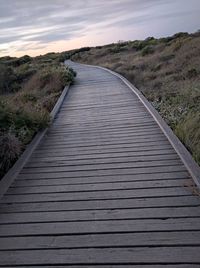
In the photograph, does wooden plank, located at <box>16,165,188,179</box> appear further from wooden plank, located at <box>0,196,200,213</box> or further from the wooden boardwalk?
wooden plank, located at <box>0,196,200,213</box>

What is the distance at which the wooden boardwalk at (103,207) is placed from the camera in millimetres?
3584

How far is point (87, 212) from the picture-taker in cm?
443

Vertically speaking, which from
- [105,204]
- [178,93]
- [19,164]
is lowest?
[178,93]

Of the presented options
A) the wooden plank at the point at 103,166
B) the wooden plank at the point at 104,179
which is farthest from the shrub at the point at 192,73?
the wooden plank at the point at 104,179

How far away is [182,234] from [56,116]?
22.6 ft

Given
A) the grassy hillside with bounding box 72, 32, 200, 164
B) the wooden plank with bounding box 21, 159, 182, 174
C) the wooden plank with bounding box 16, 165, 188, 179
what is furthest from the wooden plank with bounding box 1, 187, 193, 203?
the grassy hillside with bounding box 72, 32, 200, 164

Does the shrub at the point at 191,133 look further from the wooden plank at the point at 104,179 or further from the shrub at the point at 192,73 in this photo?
the shrub at the point at 192,73

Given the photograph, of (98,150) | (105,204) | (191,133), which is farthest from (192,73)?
(105,204)

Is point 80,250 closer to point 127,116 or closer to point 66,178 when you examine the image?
point 66,178

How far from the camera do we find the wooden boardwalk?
358 centimetres

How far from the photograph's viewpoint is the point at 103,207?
4520 millimetres

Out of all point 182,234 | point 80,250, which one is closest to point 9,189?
point 80,250

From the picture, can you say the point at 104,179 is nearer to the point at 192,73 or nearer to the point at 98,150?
the point at 98,150

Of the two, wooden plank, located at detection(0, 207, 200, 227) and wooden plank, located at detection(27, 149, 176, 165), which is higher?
wooden plank, located at detection(0, 207, 200, 227)
